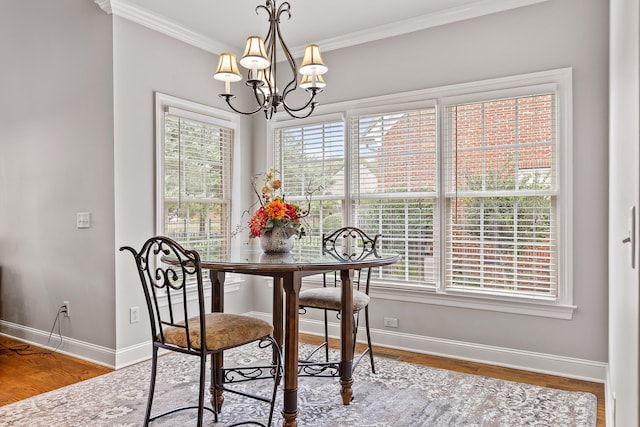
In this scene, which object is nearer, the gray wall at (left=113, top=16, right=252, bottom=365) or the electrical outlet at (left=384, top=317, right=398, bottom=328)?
the gray wall at (left=113, top=16, right=252, bottom=365)

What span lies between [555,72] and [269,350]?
300cm

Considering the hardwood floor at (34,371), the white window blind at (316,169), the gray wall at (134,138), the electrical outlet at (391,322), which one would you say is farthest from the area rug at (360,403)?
the white window blind at (316,169)

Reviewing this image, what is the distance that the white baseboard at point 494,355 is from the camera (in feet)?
10.6

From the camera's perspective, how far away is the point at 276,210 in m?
2.74

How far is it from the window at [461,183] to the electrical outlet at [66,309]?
2.21 meters

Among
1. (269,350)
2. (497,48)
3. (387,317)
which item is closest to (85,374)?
(269,350)

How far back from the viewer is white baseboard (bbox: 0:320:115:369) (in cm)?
357

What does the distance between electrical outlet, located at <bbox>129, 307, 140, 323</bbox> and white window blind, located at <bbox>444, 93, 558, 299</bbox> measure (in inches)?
95.8

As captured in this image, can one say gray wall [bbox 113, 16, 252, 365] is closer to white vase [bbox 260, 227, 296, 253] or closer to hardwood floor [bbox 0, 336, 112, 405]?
hardwood floor [bbox 0, 336, 112, 405]

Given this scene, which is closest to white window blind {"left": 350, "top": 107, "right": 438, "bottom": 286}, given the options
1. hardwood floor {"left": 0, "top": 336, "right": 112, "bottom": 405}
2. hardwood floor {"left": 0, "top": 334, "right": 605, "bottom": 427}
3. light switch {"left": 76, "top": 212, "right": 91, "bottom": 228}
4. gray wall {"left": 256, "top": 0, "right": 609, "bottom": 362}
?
gray wall {"left": 256, "top": 0, "right": 609, "bottom": 362}

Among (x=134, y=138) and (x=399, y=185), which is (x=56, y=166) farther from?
(x=399, y=185)

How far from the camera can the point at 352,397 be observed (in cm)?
289

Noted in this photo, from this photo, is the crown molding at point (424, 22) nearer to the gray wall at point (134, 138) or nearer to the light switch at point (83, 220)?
the gray wall at point (134, 138)

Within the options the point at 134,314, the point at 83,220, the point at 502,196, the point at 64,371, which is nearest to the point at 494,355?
the point at 502,196
